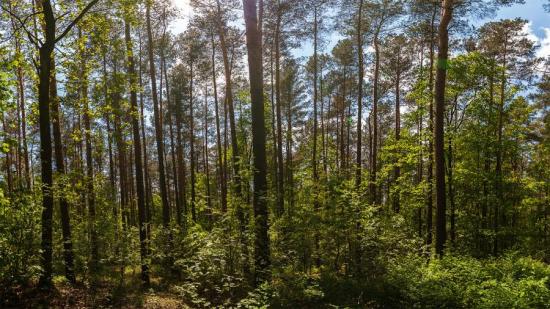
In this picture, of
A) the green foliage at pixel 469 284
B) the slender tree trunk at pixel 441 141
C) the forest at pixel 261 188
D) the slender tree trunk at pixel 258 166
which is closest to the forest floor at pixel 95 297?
the forest at pixel 261 188

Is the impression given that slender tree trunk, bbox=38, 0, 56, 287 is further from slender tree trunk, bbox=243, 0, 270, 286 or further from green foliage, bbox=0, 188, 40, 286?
slender tree trunk, bbox=243, 0, 270, 286

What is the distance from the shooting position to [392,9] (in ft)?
57.4

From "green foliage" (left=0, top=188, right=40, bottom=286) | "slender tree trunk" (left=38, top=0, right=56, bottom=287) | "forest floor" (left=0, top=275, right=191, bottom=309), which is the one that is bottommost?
"forest floor" (left=0, top=275, right=191, bottom=309)

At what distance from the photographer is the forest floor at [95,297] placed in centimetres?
764

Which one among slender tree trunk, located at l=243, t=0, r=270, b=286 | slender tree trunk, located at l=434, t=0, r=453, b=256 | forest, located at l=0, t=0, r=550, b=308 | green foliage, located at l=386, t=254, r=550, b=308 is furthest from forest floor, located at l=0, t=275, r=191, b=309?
slender tree trunk, located at l=434, t=0, r=453, b=256

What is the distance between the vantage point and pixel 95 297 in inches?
384

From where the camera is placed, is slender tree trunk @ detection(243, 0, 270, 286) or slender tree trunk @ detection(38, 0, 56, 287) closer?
slender tree trunk @ detection(243, 0, 270, 286)

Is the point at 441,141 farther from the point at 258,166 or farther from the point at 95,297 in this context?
the point at 95,297

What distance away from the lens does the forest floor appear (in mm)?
7645

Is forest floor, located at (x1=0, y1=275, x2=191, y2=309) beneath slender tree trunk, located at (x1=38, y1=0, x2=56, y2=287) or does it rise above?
beneath

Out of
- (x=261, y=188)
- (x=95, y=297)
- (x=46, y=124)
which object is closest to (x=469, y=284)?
(x=261, y=188)

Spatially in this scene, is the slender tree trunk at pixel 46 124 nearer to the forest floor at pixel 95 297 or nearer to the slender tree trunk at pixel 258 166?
the forest floor at pixel 95 297

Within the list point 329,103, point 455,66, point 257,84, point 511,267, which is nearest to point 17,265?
point 257,84

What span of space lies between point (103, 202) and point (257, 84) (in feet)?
27.2
